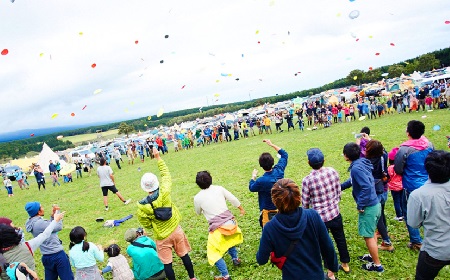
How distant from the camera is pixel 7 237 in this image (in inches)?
122

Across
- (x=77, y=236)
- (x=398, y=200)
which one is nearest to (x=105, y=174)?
(x=77, y=236)

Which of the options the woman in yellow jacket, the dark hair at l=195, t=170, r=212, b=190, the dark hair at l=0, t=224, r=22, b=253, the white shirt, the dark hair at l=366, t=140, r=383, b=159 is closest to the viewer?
the dark hair at l=0, t=224, r=22, b=253

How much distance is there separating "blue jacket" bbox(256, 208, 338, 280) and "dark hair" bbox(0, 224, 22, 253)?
2.69 meters

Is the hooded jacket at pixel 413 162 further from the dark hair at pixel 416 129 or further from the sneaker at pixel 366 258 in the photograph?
the sneaker at pixel 366 258

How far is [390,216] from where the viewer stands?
18.0 ft

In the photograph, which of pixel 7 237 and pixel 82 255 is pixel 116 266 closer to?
pixel 82 255

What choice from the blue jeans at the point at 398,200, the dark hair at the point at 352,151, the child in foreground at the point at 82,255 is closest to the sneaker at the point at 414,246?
the blue jeans at the point at 398,200

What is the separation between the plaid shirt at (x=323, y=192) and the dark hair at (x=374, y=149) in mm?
798

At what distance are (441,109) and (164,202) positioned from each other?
21.2 meters

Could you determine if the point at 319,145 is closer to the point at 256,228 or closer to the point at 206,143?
the point at 256,228

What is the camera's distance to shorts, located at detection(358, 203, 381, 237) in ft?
12.3

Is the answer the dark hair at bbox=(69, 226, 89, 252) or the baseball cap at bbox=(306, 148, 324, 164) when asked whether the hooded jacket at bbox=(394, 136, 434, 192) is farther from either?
the dark hair at bbox=(69, 226, 89, 252)

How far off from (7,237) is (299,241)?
9.95 ft

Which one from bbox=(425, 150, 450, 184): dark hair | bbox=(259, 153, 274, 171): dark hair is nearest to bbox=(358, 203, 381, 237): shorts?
bbox=(425, 150, 450, 184): dark hair
